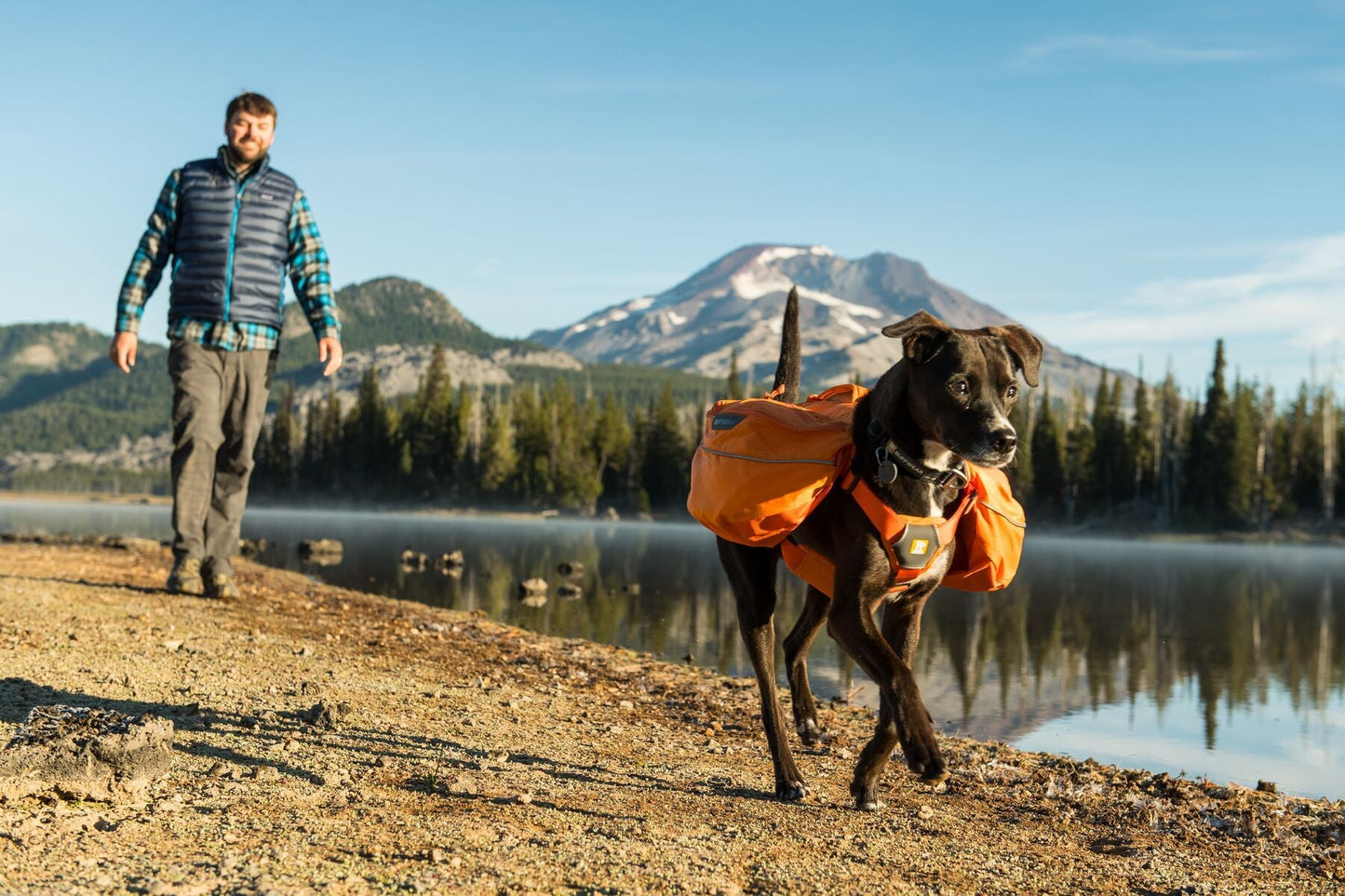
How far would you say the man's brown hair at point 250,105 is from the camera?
9.93 meters

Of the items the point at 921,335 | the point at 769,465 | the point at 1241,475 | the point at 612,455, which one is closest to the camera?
the point at 921,335

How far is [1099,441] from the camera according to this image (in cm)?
11331

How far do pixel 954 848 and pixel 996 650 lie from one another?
1073 cm

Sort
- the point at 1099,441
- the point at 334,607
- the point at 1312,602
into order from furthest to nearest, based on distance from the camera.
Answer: the point at 1099,441 → the point at 1312,602 → the point at 334,607

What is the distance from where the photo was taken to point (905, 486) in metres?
5.42

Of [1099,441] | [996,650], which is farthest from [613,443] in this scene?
[996,650]

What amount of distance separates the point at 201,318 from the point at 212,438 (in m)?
1.08

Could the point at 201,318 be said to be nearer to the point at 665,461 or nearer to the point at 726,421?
the point at 726,421

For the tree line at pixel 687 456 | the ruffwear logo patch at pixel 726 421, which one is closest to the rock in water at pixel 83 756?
the ruffwear logo patch at pixel 726 421

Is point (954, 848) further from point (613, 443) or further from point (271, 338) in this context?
point (613, 443)

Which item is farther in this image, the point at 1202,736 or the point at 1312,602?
the point at 1312,602

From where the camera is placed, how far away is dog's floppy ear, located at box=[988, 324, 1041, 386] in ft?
18.1

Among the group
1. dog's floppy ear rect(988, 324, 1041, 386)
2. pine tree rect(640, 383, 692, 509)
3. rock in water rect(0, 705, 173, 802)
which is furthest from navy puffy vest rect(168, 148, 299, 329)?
pine tree rect(640, 383, 692, 509)

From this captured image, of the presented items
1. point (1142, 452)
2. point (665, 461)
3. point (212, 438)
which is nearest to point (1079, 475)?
point (1142, 452)
